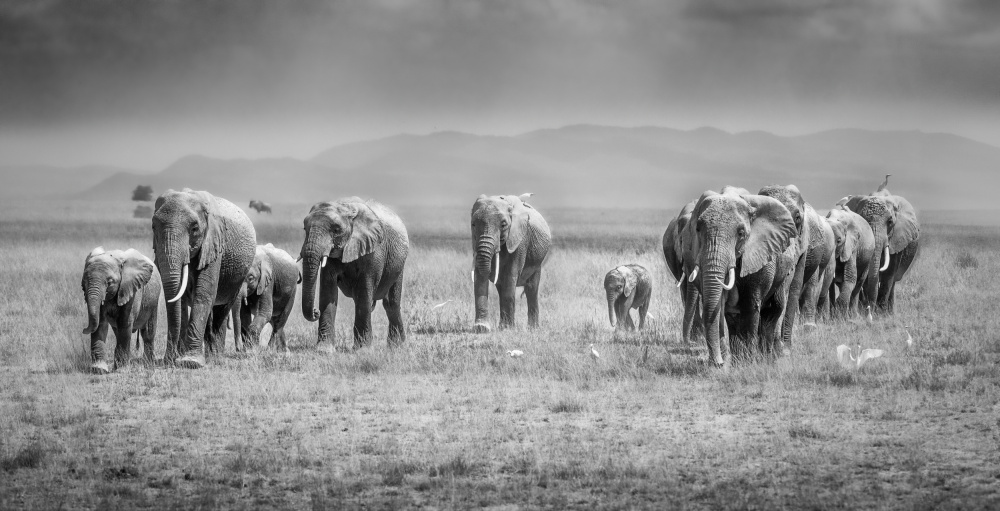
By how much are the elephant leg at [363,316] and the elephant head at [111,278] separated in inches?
140

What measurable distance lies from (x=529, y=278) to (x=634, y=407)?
8996 millimetres

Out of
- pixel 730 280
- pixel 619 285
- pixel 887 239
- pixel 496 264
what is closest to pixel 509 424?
pixel 730 280

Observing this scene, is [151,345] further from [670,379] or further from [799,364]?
[799,364]

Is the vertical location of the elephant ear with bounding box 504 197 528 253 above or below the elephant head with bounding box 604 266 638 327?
above

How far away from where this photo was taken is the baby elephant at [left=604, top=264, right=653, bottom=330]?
22125 millimetres

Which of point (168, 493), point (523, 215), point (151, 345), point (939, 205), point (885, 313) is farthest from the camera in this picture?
point (939, 205)

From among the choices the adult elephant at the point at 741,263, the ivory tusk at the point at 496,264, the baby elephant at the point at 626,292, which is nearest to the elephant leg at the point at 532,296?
the ivory tusk at the point at 496,264

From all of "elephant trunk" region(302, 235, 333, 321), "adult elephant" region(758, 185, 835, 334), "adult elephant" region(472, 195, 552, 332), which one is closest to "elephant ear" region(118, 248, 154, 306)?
"elephant trunk" region(302, 235, 333, 321)

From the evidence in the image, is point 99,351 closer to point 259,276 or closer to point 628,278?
point 259,276

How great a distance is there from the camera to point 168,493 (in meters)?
10.4

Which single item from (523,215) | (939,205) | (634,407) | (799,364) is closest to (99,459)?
(634,407)

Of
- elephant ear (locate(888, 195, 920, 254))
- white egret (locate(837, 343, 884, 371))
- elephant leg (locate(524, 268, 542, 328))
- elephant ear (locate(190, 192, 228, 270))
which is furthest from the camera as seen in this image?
elephant ear (locate(888, 195, 920, 254))

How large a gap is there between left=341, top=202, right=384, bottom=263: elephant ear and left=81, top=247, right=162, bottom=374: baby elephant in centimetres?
287

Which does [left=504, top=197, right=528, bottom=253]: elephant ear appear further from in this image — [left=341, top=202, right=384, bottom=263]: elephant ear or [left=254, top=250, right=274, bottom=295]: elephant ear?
[left=254, top=250, right=274, bottom=295]: elephant ear
